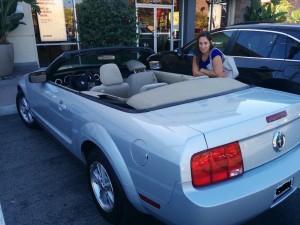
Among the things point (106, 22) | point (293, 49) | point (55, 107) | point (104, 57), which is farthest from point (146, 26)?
point (55, 107)

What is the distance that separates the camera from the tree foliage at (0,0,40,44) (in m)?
8.05

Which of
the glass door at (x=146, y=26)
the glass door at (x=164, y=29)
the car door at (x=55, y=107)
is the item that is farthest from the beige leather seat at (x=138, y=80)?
the glass door at (x=164, y=29)

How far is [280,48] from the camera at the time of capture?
4.64 meters

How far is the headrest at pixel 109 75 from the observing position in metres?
3.36

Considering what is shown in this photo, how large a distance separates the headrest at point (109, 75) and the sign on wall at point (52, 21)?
25.0 ft

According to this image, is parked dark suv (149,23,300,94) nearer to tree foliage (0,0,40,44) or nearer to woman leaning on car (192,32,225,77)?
woman leaning on car (192,32,225,77)

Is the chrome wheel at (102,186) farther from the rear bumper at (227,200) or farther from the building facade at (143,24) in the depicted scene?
the building facade at (143,24)

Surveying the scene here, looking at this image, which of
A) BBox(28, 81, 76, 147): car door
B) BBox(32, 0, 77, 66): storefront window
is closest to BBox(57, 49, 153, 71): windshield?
BBox(28, 81, 76, 147): car door

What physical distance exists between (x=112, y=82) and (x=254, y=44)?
282 cm

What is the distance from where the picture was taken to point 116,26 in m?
8.56

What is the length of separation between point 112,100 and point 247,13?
1447cm

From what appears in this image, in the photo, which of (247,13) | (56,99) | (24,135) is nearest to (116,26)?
(24,135)

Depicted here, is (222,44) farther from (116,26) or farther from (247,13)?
(247,13)

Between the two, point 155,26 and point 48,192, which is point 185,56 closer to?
point 48,192
